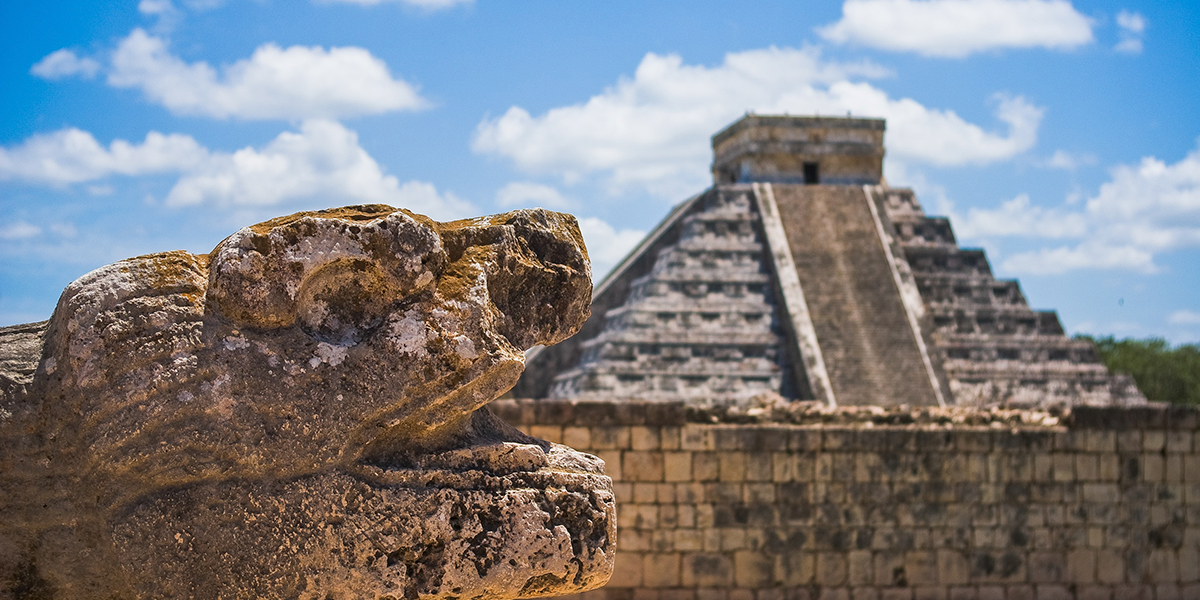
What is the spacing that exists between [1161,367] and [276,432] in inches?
1688

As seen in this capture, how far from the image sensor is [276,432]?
2877 millimetres

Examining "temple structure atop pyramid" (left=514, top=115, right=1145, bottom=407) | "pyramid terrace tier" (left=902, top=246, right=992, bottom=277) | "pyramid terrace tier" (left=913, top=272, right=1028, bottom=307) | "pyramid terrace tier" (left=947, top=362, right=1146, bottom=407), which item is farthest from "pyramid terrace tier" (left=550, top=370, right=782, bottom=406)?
"pyramid terrace tier" (left=902, top=246, right=992, bottom=277)

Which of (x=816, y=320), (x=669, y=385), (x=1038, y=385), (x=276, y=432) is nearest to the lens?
(x=276, y=432)

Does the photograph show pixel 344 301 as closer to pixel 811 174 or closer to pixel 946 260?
pixel 946 260

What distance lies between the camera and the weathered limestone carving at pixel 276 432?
2.84 metres

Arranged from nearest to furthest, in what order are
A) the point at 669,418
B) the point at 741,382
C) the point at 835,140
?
the point at 669,418 → the point at 741,382 → the point at 835,140

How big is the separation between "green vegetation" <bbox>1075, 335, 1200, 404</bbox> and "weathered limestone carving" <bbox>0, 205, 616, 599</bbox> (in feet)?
122

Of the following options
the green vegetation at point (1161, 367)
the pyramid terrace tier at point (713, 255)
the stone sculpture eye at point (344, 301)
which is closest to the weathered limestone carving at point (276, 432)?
the stone sculpture eye at point (344, 301)

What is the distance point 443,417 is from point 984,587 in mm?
11218

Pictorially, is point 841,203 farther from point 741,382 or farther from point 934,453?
point 934,453

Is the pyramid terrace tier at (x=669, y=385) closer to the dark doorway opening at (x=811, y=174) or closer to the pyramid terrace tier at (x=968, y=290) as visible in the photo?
the pyramid terrace tier at (x=968, y=290)

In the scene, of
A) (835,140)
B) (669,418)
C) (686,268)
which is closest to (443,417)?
(669,418)

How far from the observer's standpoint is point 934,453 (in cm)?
1288

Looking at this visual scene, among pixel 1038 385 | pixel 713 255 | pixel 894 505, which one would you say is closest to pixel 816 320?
pixel 713 255
